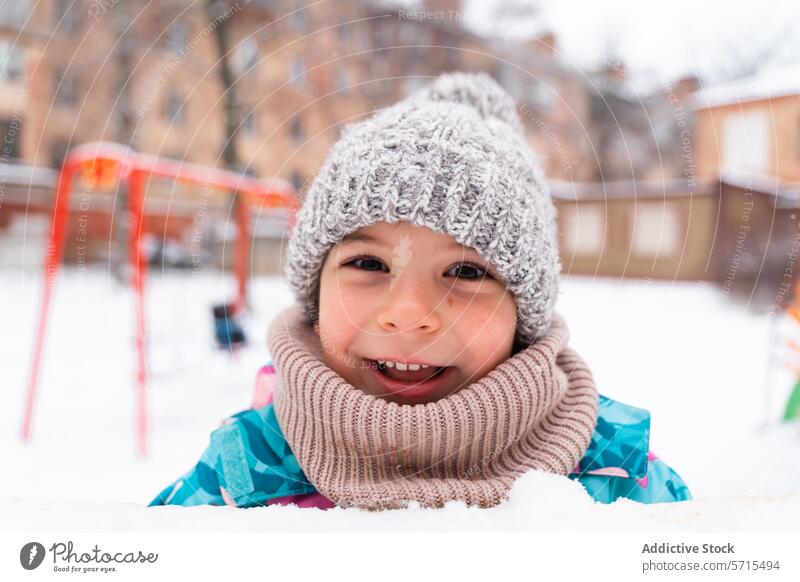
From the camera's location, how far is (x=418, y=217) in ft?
1.46

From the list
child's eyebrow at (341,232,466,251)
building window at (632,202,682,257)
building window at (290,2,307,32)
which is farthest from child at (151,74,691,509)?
building window at (290,2,307,32)

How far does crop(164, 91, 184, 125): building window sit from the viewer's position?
2.24ft

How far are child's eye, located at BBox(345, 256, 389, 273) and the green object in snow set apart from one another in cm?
58

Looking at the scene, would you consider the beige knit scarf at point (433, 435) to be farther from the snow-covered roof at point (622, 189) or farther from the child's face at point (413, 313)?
the snow-covered roof at point (622, 189)

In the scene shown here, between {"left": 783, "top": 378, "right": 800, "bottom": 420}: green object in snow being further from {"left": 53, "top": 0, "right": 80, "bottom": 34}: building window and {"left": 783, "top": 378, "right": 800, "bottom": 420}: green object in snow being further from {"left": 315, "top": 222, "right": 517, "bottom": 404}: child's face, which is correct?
{"left": 53, "top": 0, "right": 80, "bottom": 34}: building window

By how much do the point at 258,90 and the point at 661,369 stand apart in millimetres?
605

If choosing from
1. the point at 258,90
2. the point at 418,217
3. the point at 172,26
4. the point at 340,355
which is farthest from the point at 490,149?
the point at 172,26

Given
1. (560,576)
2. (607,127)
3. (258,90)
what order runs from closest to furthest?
(560,576) < (607,127) < (258,90)

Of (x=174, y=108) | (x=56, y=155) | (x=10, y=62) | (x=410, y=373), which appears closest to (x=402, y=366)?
(x=410, y=373)

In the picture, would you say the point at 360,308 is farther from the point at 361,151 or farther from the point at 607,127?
the point at 607,127

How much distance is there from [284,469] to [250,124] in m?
Answer: 0.38

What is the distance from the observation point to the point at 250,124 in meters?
0.65

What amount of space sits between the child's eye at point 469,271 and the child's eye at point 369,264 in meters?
0.05

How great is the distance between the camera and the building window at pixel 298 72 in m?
0.66
